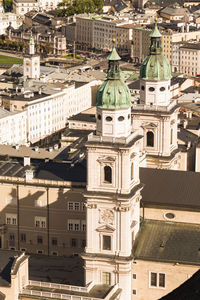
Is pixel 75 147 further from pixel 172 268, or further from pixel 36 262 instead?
pixel 172 268

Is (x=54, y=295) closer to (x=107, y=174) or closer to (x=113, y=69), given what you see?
(x=107, y=174)

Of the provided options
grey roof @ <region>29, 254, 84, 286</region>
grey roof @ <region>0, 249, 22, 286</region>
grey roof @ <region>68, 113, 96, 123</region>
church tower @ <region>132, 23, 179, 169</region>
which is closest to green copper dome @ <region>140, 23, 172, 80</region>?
church tower @ <region>132, 23, 179, 169</region>

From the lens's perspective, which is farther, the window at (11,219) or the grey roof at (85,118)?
the grey roof at (85,118)

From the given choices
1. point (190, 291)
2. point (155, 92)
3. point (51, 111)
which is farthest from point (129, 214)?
point (51, 111)

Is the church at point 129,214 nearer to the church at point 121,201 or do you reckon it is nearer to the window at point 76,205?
the church at point 121,201

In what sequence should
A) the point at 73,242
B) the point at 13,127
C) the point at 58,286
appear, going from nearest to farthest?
1. the point at 58,286
2. the point at 73,242
3. the point at 13,127

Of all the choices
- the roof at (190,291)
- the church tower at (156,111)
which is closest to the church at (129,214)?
the church tower at (156,111)
